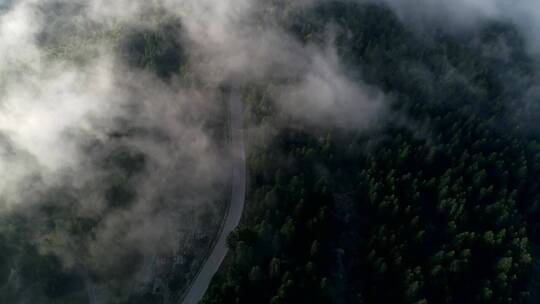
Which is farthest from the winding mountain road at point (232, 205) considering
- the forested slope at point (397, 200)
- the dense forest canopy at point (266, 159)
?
the forested slope at point (397, 200)

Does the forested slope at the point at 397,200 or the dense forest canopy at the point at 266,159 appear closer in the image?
the forested slope at the point at 397,200

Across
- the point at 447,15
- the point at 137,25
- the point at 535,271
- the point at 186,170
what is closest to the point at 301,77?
the point at 186,170

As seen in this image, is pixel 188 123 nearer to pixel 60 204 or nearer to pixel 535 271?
pixel 60 204

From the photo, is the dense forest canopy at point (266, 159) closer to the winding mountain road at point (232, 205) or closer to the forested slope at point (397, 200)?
the forested slope at point (397, 200)

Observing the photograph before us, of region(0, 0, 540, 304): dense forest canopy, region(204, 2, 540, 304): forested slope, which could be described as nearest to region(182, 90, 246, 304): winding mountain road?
region(0, 0, 540, 304): dense forest canopy

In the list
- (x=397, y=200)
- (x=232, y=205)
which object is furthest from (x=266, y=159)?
(x=397, y=200)

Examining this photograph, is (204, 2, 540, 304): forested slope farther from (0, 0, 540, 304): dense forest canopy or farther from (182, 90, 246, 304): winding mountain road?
(182, 90, 246, 304): winding mountain road
